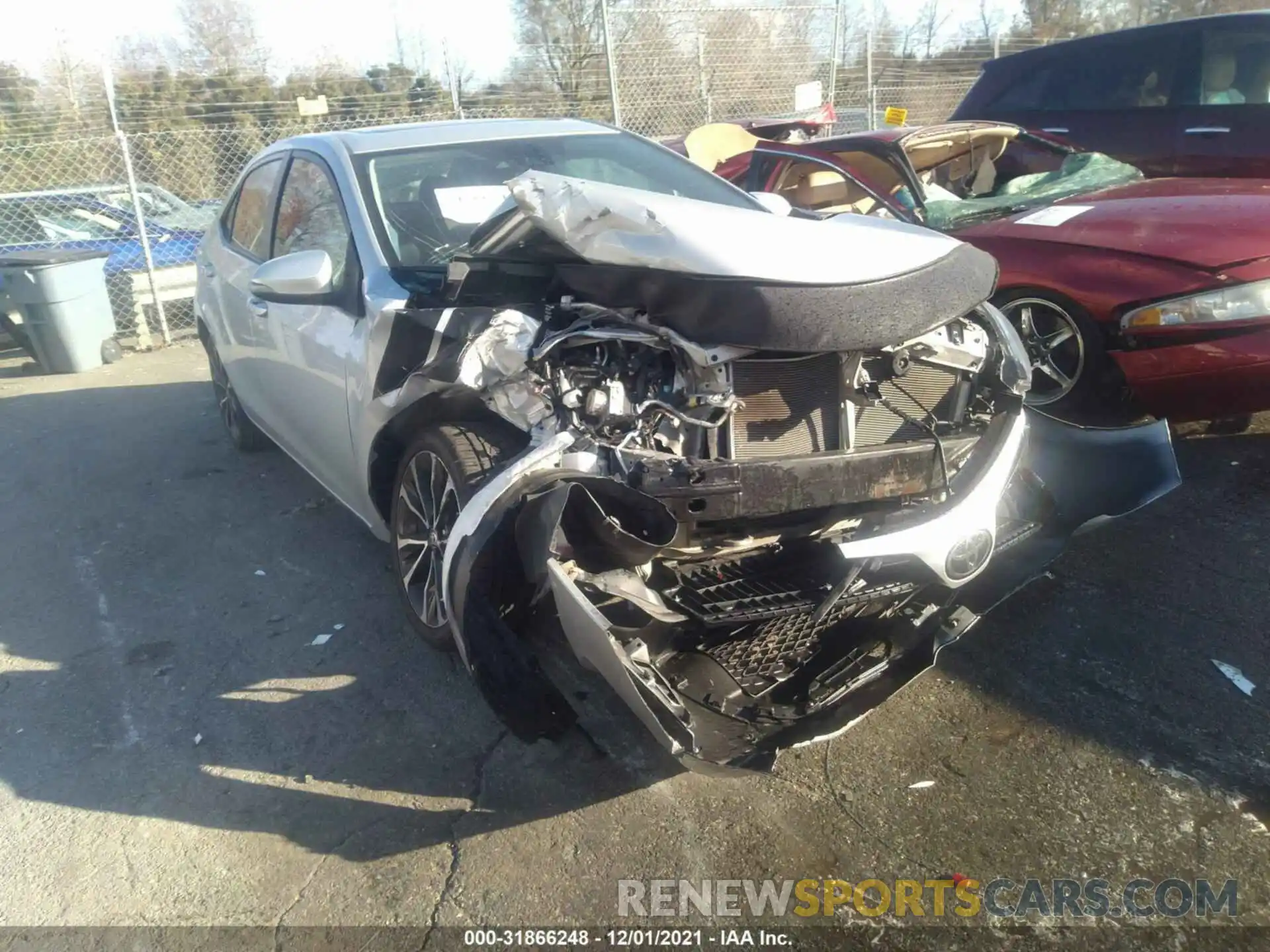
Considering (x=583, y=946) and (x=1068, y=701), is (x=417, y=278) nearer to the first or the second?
(x=583, y=946)

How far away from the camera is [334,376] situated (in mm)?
3791

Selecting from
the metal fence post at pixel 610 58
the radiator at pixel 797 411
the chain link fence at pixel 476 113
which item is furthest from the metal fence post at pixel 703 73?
the radiator at pixel 797 411

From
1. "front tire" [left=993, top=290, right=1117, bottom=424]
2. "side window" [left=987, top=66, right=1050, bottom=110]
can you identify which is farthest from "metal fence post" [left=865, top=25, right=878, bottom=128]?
"front tire" [left=993, top=290, right=1117, bottom=424]

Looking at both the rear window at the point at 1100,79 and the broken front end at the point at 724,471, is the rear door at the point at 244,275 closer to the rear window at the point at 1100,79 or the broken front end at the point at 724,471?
the broken front end at the point at 724,471

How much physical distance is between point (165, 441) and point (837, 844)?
5.55m

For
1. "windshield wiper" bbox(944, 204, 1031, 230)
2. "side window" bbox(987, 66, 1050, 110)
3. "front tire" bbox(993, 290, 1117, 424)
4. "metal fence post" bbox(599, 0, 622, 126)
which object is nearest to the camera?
"front tire" bbox(993, 290, 1117, 424)

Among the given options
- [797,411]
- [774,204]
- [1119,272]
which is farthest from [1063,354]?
[797,411]

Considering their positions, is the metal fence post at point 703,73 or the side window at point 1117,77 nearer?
the side window at point 1117,77

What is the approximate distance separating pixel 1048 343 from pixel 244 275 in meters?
3.77

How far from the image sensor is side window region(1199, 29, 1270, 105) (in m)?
6.66

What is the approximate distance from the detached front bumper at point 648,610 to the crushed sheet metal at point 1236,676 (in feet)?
2.18

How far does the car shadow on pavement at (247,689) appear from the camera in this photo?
115 inches

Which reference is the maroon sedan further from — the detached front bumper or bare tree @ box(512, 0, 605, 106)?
bare tree @ box(512, 0, 605, 106)

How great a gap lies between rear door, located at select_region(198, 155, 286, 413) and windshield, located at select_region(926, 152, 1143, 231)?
3340 millimetres
